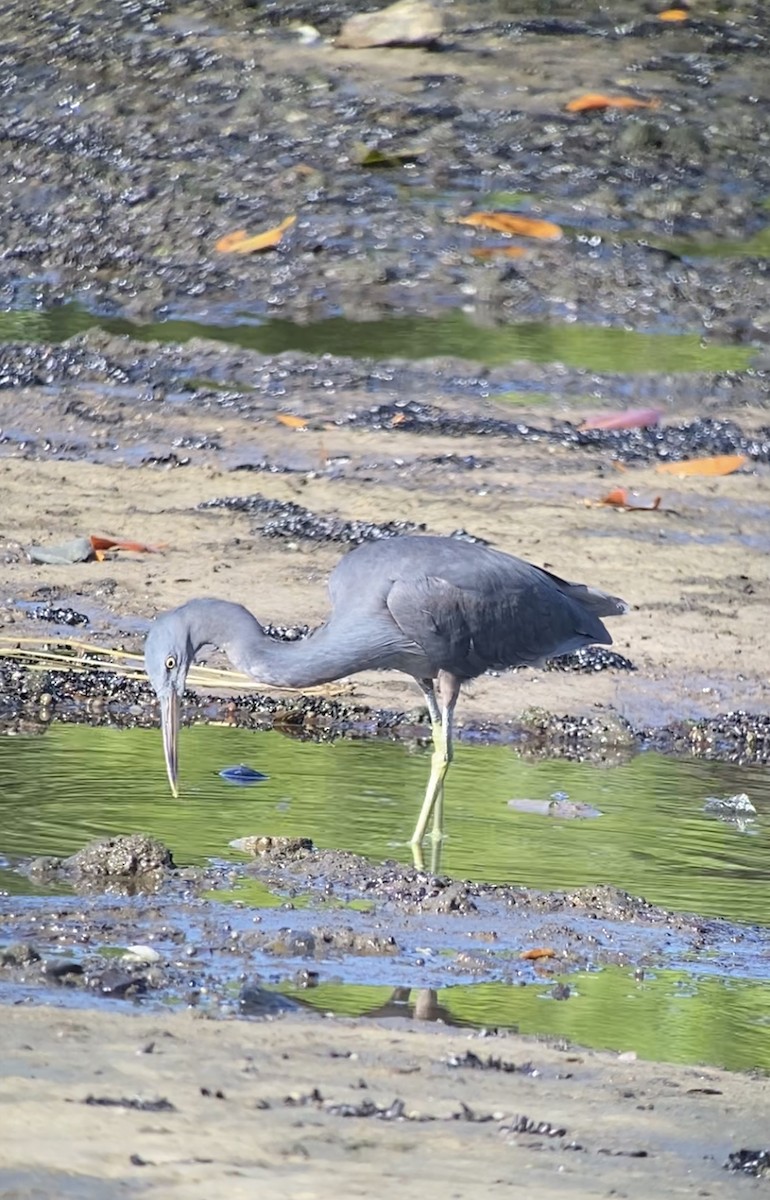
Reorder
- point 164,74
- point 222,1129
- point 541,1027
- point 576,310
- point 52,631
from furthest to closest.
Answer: point 164,74 → point 576,310 → point 52,631 → point 541,1027 → point 222,1129

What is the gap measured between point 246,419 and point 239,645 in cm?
482

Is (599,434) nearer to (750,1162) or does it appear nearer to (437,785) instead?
(437,785)

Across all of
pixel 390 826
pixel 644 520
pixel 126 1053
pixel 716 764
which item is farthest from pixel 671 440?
pixel 126 1053

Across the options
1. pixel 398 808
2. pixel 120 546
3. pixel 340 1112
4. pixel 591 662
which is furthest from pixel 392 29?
pixel 340 1112

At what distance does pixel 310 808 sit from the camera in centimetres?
685

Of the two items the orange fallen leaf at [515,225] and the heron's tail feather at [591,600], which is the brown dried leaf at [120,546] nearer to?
the heron's tail feather at [591,600]

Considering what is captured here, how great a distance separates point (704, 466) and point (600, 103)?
5.98m

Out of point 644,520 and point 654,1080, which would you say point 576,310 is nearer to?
point 644,520

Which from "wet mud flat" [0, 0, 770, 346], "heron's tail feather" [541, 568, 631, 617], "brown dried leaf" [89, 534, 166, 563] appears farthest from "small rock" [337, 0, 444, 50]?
"heron's tail feather" [541, 568, 631, 617]

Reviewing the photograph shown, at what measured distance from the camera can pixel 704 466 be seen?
35.3 feet

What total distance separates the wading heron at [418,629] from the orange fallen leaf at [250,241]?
22.2ft

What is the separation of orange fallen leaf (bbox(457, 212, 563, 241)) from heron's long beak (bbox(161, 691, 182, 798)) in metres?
8.42

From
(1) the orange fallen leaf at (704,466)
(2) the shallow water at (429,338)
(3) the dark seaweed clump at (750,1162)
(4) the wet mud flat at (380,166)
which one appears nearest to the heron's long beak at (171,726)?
(3) the dark seaweed clump at (750,1162)

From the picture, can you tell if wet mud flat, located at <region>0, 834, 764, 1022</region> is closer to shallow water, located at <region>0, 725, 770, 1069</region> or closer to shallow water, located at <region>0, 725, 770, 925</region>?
shallow water, located at <region>0, 725, 770, 1069</region>
